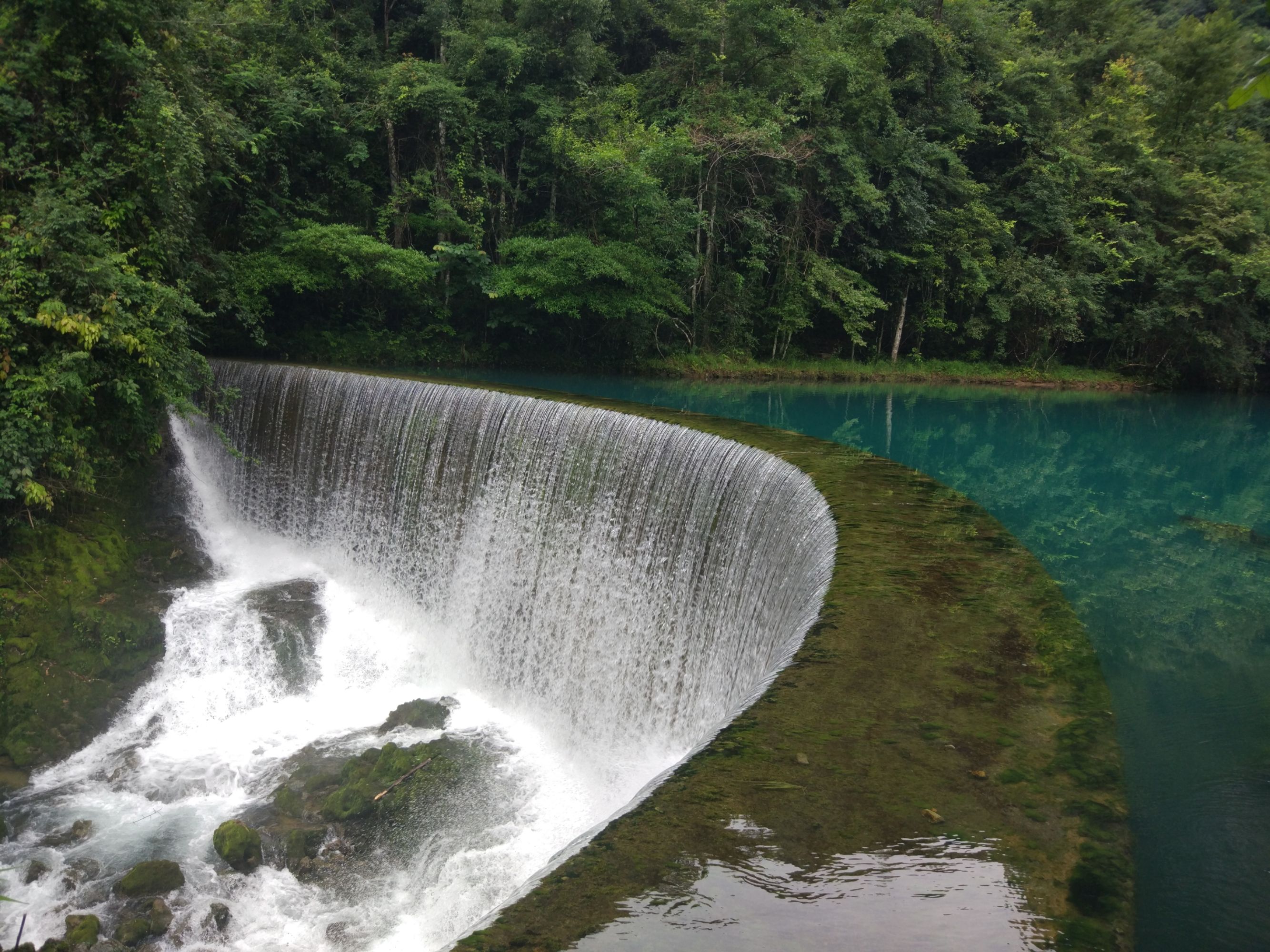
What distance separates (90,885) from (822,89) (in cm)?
1722

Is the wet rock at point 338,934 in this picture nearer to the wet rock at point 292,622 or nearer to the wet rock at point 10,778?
the wet rock at point 10,778

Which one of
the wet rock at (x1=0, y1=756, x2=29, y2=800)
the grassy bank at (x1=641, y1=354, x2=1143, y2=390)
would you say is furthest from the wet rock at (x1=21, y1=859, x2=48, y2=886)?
the grassy bank at (x1=641, y1=354, x2=1143, y2=390)

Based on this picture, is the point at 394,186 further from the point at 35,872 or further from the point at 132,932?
the point at 132,932

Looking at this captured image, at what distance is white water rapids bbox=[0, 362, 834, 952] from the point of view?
5359 millimetres

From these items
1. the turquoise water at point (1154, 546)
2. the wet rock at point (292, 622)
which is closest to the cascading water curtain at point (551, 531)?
the wet rock at point (292, 622)

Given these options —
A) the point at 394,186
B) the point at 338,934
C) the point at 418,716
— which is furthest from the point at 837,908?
the point at 394,186

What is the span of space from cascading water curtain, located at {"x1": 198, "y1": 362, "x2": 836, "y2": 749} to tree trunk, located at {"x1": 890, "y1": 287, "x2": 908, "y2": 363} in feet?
45.6

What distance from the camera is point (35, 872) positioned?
18.2 ft

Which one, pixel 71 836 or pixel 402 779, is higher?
pixel 402 779

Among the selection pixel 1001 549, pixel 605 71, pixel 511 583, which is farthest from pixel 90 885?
pixel 605 71

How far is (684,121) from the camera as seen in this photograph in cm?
1650

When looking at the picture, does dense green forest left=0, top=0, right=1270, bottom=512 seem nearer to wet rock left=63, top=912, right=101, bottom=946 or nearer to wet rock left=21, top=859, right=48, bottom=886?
wet rock left=21, top=859, right=48, bottom=886

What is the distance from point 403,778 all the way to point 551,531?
2462 millimetres

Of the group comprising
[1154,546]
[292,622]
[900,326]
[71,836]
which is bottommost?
[71,836]
